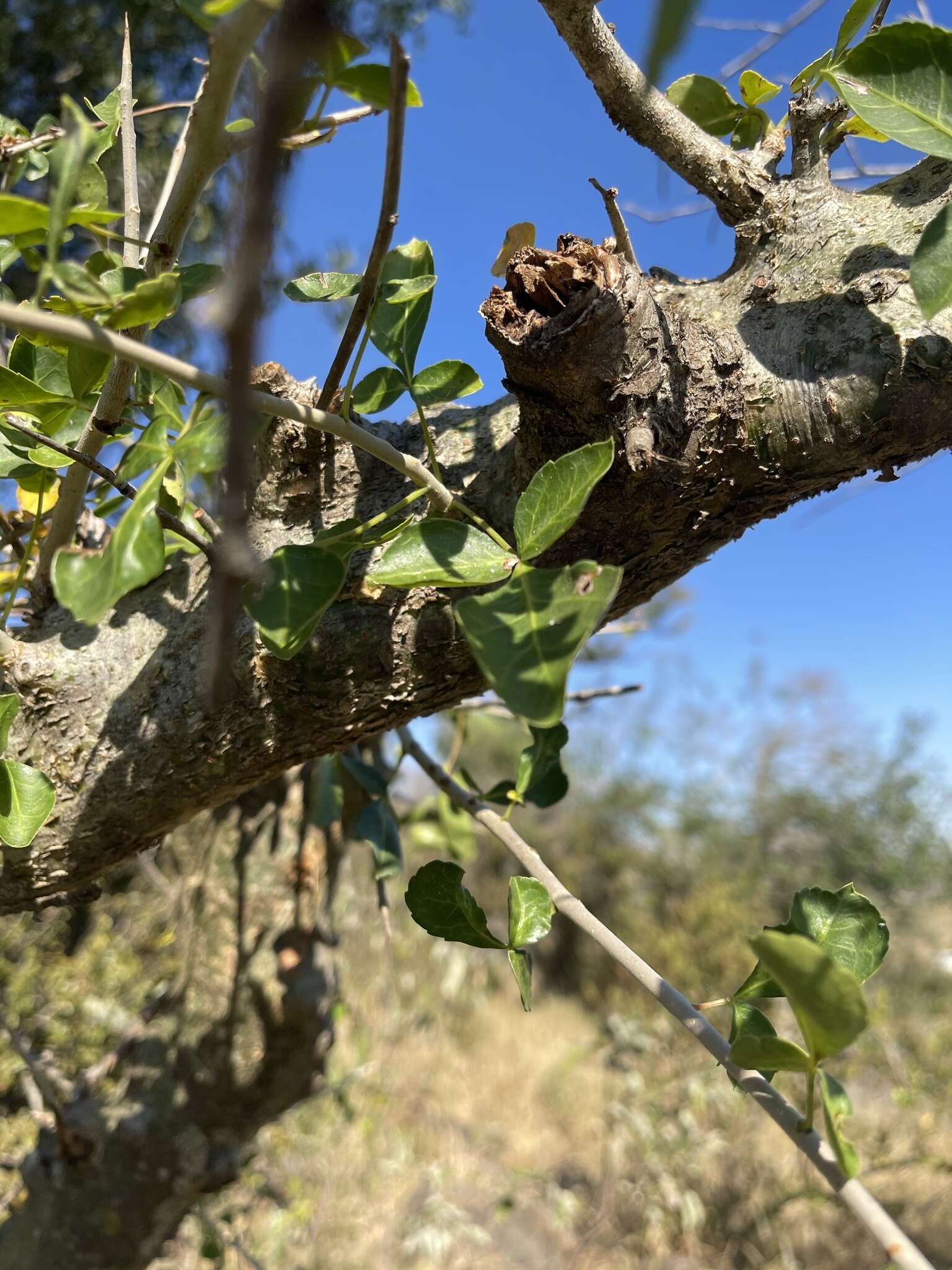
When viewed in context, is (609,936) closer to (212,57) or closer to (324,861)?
(212,57)

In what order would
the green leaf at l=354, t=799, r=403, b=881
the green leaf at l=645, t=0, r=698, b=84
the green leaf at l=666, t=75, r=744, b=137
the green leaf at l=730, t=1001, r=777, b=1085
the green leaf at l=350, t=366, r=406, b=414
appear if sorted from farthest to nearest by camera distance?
the green leaf at l=354, t=799, r=403, b=881
the green leaf at l=666, t=75, r=744, b=137
the green leaf at l=350, t=366, r=406, b=414
the green leaf at l=730, t=1001, r=777, b=1085
the green leaf at l=645, t=0, r=698, b=84

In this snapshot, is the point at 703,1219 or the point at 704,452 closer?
the point at 704,452

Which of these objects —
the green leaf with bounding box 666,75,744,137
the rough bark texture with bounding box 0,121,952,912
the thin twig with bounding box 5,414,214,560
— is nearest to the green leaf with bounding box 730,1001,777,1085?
the rough bark texture with bounding box 0,121,952,912

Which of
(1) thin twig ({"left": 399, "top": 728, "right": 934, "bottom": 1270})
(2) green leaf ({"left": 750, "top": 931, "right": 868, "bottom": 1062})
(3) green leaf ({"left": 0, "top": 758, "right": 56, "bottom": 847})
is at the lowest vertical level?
(1) thin twig ({"left": 399, "top": 728, "right": 934, "bottom": 1270})

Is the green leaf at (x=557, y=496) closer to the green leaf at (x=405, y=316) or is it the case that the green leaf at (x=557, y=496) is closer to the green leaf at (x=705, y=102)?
the green leaf at (x=405, y=316)

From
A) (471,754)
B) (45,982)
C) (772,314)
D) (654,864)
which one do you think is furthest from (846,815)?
(772,314)

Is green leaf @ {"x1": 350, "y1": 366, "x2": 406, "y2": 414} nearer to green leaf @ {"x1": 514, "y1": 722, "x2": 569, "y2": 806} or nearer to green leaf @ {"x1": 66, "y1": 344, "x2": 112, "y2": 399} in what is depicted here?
green leaf @ {"x1": 66, "y1": 344, "x2": 112, "y2": 399}
